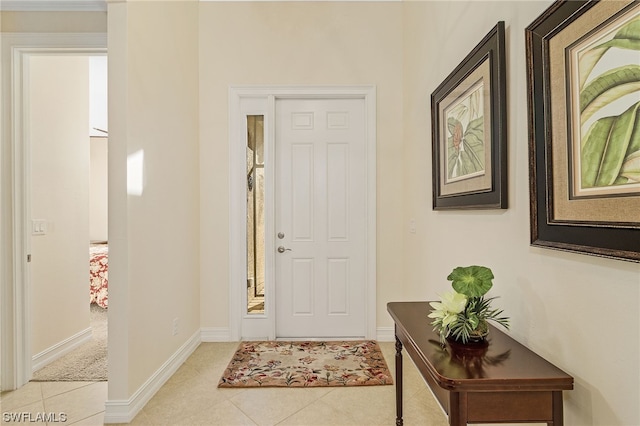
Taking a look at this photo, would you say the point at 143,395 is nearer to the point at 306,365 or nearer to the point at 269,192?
the point at 306,365

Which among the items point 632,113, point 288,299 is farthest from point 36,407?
point 632,113

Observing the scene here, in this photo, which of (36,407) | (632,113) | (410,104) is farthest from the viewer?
(410,104)

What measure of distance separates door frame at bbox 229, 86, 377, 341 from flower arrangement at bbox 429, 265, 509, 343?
6.61ft

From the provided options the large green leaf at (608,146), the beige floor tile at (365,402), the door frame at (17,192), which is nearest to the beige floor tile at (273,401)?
the beige floor tile at (365,402)

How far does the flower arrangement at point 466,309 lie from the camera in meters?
1.27

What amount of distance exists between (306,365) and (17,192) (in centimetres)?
244

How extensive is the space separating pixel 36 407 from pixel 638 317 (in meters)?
3.03

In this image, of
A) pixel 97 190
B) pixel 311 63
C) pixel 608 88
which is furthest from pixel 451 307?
pixel 97 190

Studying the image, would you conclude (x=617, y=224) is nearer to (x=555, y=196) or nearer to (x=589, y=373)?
(x=555, y=196)

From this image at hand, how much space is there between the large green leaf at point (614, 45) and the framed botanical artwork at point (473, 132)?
443mm

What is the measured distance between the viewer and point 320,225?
11.2ft

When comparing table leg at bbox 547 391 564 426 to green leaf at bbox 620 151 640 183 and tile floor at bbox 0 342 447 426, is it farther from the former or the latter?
tile floor at bbox 0 342 447 426

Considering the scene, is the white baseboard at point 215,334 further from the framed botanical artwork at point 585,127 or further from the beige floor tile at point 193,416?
the framed botanical artwork at point 585,127

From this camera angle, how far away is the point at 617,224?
93cm
